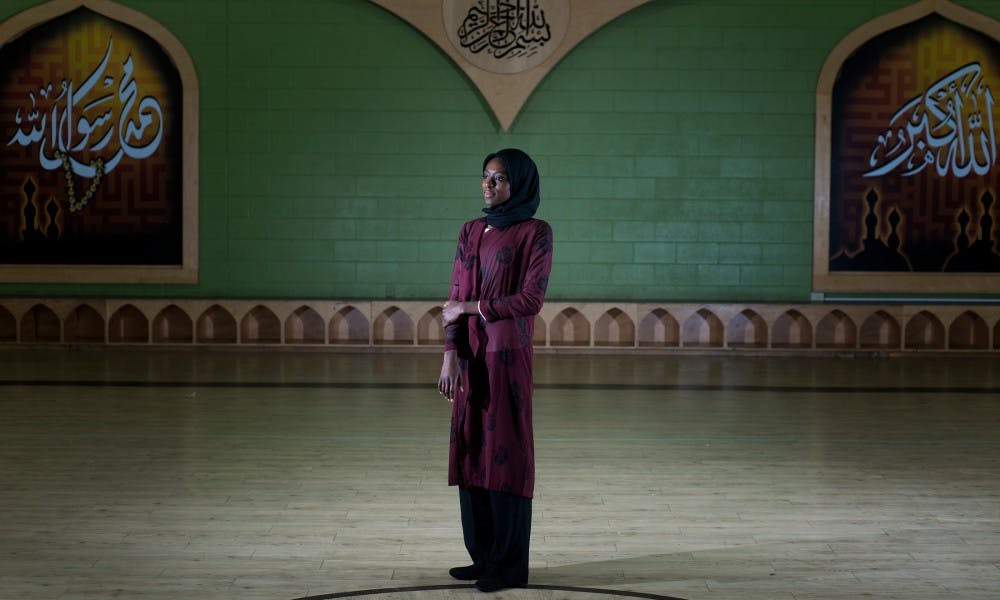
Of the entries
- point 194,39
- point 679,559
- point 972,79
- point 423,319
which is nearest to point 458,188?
point 423,319

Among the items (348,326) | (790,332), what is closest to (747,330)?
(790,332)

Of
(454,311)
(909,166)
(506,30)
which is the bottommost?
(454,311)

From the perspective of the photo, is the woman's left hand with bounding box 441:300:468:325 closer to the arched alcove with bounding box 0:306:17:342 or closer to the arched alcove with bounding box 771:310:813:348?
the arched alcove with bounding box 771:310:813:348

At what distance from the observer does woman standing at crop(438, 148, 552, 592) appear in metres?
2.95

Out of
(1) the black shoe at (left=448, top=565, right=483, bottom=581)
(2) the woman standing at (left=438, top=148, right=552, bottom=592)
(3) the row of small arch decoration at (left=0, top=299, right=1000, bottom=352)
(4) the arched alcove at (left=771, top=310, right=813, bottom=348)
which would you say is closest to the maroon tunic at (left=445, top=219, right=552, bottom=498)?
(2) the woman standing at (left=438, top=148, right=552, bottom=592)

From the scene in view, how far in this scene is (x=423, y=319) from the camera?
9.41m

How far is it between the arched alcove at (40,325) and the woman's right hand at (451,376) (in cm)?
720

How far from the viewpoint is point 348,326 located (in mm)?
9391

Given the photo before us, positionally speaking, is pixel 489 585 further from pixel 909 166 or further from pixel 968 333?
pixel 968 333

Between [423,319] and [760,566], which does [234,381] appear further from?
[760,566]

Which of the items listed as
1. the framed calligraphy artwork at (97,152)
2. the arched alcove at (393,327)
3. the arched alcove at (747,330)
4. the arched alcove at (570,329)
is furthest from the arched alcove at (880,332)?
the framed calligraphy artwork at (97,152)

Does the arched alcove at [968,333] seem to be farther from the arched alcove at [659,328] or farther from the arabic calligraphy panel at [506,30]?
the arabic calligraphy panel at [506,30]

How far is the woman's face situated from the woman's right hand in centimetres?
Result: 41

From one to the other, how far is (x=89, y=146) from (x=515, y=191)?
7170 millimetres
